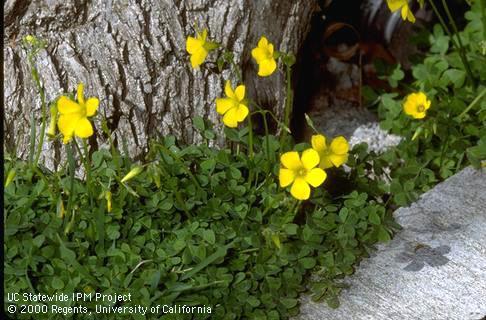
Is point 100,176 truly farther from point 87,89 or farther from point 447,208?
point 447,208

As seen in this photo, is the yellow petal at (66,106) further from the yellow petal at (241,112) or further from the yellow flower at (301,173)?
the yellow flower at (301,173)

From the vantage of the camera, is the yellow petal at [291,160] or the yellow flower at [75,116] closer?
the yellow flower at [75,116]

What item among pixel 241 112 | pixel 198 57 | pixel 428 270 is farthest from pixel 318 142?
pixel 428 270

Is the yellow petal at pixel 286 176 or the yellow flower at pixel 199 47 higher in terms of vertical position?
the yellow flower at pixel 199 47

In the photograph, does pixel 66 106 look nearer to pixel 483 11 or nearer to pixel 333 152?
pixel 333 152

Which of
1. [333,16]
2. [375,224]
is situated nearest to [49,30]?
[375,224]

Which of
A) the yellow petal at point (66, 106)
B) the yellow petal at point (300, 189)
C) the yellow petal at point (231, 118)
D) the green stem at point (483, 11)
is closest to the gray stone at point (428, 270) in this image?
the yellow petal at point (300, 189)
